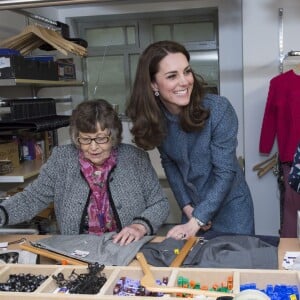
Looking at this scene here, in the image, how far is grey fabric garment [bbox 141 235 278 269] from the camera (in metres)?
1.26

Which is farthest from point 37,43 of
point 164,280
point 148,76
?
point 164,280

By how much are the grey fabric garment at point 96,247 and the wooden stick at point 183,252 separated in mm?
144

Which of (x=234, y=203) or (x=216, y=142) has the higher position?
(x=216, y=142)

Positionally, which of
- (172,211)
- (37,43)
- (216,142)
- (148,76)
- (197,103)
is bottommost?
(172,211)

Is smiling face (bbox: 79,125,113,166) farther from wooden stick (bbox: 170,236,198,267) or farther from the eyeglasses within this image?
wooden stick (bbox: 170,236,198,267)

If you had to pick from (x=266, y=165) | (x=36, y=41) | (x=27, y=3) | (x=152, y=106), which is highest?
(x=36, y=41)

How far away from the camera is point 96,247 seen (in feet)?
4.63

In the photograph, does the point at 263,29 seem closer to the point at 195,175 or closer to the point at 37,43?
the point at 37,43

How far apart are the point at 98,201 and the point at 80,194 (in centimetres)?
7

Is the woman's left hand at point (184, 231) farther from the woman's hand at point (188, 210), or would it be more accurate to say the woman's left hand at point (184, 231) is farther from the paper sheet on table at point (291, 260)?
the paper sheet on table at point (291, 260)

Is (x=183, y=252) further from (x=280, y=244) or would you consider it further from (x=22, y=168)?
(x=22, y=168)

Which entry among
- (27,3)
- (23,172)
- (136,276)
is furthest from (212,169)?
(23,172)

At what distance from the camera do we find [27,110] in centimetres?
273

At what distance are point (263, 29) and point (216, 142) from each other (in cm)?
182
